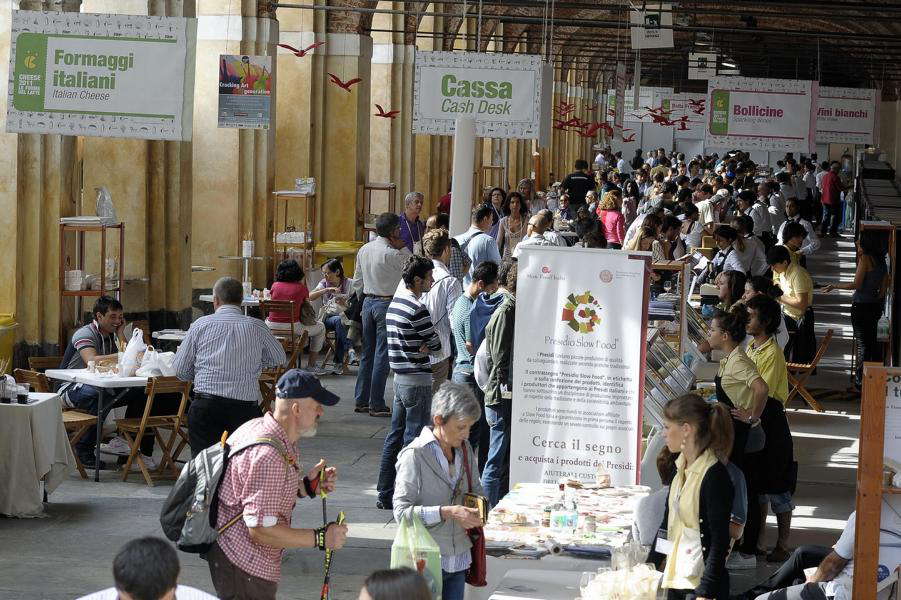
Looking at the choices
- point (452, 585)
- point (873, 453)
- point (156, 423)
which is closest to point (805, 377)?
point (156, 423)

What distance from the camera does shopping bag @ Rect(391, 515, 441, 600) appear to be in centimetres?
550

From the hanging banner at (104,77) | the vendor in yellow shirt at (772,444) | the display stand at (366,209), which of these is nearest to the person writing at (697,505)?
the vendor in yellow shirt at (772,444)

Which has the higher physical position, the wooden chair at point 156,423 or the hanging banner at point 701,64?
the hanging banner at point 701,64

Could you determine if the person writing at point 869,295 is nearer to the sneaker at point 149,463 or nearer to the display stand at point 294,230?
the sneaker at point 149,463

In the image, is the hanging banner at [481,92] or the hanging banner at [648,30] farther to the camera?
the hanging banner at [648,30]

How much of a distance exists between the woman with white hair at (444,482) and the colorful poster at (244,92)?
10.7 m

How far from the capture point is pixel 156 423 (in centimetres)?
1002

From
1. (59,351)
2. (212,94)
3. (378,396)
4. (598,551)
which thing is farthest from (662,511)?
(212,94)

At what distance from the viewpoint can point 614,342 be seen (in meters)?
7.61

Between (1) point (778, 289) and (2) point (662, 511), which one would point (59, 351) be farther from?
(2) point (662, 511)

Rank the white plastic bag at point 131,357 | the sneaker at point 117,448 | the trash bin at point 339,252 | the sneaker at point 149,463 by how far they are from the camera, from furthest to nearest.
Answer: the trash bin at point 339,252 < the sneaker at point 117,448 < the sneaker at point 149,463 < the white plastic bag at point 131,357

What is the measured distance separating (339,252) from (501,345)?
11.8 metres

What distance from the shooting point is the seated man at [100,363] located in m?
10.5

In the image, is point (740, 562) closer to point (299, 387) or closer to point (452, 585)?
point (452, 585)
